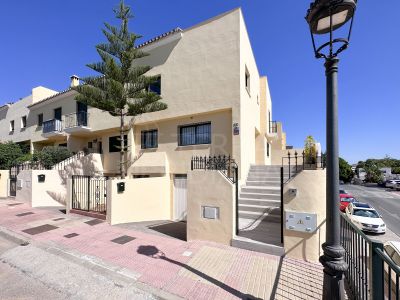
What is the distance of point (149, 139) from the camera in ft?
42.5

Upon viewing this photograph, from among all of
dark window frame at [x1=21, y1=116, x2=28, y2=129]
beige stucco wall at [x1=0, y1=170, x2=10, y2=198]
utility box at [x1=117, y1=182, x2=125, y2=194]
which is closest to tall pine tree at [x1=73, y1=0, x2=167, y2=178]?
utility box at [x1=117, y1=182, x2=125, y2=194]

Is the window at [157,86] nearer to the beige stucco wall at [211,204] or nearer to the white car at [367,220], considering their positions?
the beige stucco wall at [211,204]

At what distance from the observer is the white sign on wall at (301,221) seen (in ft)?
16.9

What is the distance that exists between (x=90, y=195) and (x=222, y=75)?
9.34 m

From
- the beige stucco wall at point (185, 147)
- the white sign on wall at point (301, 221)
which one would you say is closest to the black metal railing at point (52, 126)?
the beige stucco wall at point (185, 147)

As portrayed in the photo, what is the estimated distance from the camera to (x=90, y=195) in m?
10.9

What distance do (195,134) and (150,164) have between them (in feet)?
10.9

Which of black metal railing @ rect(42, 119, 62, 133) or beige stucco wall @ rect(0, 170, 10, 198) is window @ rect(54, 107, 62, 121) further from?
beige stucco wall @ rect(0, 170, 10, 198)

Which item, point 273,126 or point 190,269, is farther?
point 273,126

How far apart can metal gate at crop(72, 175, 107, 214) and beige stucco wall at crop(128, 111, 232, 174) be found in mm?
3146

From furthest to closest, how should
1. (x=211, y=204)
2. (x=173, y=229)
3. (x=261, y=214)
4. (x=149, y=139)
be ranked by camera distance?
(x=149, y=139), (x=173, y=229), (x=261, y=214), (x=211, y=204)

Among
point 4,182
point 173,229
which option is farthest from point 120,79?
point 4,182

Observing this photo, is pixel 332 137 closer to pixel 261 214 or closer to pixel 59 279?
pixel 261 214

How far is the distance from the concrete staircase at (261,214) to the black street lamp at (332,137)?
3.04 m
